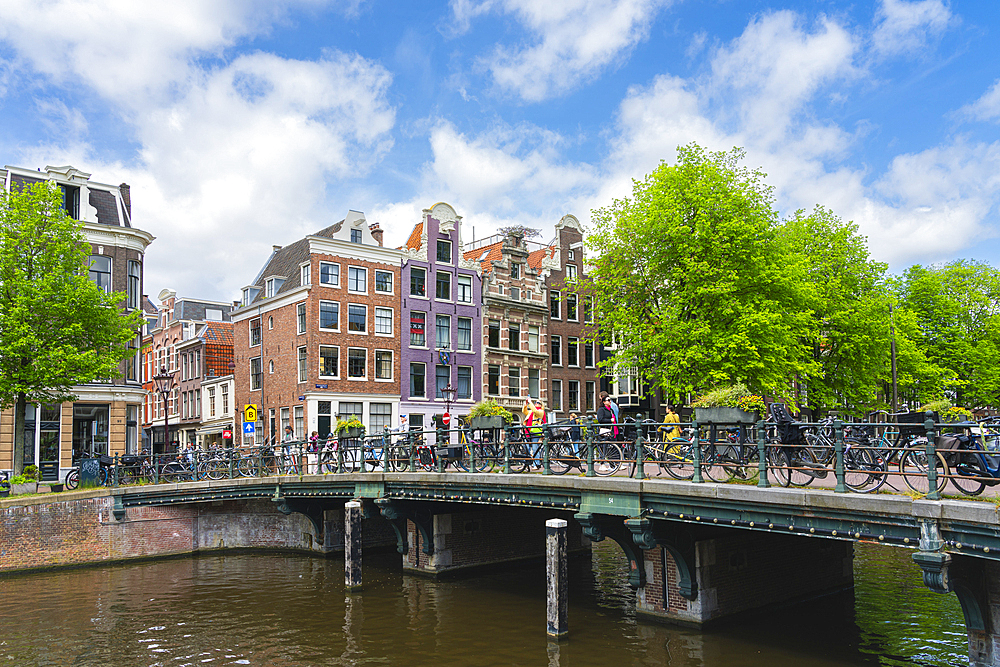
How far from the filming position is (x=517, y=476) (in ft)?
51.9

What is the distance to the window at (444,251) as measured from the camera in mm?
41912

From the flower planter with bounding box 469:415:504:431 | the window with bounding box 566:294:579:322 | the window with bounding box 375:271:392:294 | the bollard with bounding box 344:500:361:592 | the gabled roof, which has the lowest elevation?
the bollard with bounding box 344:500:361:592

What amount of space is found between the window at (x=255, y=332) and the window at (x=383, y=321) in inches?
294

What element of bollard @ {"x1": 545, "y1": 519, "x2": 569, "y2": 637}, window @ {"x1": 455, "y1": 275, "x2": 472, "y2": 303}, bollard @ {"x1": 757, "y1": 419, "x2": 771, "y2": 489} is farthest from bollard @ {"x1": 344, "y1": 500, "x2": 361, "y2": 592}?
window @ {"x1": 455, "y1": 275, "x2": 472, "y2": 303}

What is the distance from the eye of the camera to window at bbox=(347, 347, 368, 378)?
126ft

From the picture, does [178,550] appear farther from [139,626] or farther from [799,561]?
[799,561]

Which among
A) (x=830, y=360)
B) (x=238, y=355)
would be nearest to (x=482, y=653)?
(x=830, y=360)

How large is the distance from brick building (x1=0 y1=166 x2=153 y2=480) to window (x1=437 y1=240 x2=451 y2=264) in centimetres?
1443

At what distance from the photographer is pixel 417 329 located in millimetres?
40844

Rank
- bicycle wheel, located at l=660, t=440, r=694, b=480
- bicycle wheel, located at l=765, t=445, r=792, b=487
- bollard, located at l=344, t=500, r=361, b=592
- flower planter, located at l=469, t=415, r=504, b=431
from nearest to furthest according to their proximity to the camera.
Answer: bicycle wheel, located at l=765, t=445, r=792, b=487
bicycle wheel, located at l=660, t=440, r=694, b=480
flower planter, located at l=469, t=415, r=504, b=431
bollard, located at l=344, t=500, r=361, b=592

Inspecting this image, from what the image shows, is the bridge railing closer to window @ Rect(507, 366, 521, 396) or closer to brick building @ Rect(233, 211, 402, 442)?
brick building @ Rect(233, 211, 402, 442)

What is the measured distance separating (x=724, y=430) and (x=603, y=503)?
2.57 metres

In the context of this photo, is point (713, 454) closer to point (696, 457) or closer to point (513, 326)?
point (696, 457)

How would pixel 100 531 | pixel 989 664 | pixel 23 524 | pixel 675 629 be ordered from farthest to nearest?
pixel 100 531, pixel 23 524, pixel 675 629, pixel 989 664
